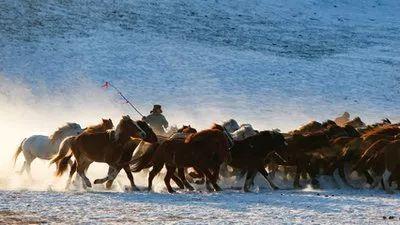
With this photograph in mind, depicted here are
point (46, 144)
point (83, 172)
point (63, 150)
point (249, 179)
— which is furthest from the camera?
point (46, 144)

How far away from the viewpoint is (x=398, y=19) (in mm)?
51438

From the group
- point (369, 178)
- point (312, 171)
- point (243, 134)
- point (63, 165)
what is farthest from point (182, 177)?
point (369, 178)

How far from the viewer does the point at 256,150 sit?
49.6 feet

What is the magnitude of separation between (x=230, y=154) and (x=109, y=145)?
2.35m

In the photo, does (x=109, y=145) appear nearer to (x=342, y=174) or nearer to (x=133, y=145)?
(x=133, y=145)

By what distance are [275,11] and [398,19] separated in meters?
8.39

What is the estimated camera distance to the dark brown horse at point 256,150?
1502 cm

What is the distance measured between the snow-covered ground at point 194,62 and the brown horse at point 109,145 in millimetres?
1638

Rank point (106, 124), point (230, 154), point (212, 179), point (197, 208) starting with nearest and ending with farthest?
point (197, 208) → point (212, 179) → point (230, 154) → point (106, 124)

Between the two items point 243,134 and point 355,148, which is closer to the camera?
point 355,148

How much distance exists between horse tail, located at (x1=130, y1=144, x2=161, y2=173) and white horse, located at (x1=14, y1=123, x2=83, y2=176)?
280 cm

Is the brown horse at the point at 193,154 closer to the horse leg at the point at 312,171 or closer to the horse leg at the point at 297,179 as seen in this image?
the horse leg at the point at 297,179

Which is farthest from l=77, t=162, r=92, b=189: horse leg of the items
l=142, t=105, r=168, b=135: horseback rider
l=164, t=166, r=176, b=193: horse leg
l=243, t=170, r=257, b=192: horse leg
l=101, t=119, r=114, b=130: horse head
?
l=142, t=105, r=168, b=135: horseback rider

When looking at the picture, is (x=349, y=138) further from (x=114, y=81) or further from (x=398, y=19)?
(x=398, y=19)
